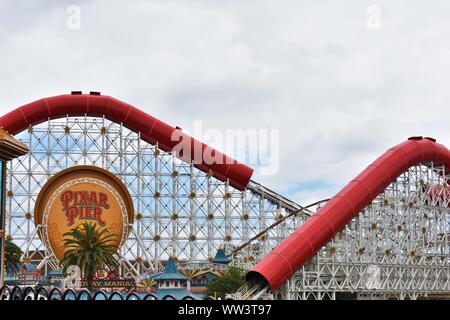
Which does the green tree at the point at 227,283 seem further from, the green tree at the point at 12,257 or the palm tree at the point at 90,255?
the green tree at the point at 12,257

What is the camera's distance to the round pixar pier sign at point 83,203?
55.5 metres

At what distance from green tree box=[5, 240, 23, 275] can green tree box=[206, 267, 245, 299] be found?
41.1ft

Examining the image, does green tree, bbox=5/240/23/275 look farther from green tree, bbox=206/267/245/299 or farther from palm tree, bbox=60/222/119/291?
green tree, bbox=206/267/245/299

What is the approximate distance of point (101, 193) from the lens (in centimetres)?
5622

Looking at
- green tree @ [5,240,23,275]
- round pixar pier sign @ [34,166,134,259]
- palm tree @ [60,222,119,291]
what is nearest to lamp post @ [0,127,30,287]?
palm tree @ [60,222,119,291]

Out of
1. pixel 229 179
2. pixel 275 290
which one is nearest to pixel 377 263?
pixel 275 290

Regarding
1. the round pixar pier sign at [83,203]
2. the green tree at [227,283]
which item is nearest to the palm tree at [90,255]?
the round pixar pier sign at [83,203]

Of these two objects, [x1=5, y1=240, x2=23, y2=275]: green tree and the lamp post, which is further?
[x1=5, y1=240, x2=23, y2=275]: green tree

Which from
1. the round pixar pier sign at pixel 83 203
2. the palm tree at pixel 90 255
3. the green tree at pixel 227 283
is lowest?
the green tree at pixel 227 283

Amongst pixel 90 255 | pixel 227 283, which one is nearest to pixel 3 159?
pixel 90 255

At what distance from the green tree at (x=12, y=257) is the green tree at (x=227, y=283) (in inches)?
493

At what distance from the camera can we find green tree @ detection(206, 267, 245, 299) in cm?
5250
